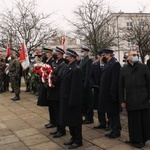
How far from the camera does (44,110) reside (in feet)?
29.3

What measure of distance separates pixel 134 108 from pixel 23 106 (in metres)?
5.87

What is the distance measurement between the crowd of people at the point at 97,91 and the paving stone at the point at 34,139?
253mm

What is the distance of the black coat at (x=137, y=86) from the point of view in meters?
4.86

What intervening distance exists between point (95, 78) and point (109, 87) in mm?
1003

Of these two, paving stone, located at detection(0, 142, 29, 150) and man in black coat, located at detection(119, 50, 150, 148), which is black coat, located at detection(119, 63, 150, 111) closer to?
man in black coat, located at detection(119, 50, 150, 148)

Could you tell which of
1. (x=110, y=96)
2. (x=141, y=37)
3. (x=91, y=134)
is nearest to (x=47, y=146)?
(x=91, y=134)

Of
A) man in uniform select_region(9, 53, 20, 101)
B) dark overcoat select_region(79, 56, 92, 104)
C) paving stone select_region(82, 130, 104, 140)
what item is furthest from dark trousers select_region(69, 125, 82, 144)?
man in uniform select_region(9, 53, 20, 101)

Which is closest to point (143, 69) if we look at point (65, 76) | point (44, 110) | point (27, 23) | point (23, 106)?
point (65, 76)

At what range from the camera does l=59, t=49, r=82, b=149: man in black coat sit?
485 cm

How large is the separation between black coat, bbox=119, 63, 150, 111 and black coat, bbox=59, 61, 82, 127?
3.09ft

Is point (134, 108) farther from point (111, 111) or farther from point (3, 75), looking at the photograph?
point (3, 75)

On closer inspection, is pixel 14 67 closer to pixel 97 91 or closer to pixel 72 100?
pixel 97 91

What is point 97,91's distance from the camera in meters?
6.49

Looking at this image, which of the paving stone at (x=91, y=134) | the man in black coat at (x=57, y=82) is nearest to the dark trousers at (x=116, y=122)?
the paving stone at (x=91, y=134)
